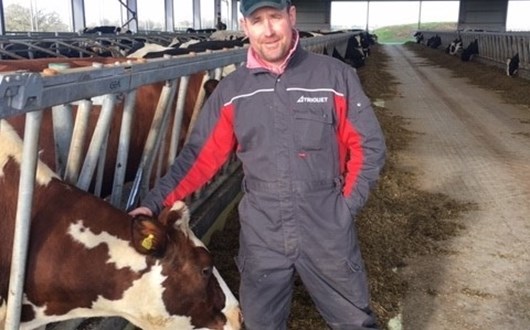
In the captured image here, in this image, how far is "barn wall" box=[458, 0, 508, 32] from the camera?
46875mm

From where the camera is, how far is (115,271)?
1.95m

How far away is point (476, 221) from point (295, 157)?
9.83 feet

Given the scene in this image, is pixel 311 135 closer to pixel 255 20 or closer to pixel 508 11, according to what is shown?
pixel 255 20

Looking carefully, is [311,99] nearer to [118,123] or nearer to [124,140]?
[124,140]

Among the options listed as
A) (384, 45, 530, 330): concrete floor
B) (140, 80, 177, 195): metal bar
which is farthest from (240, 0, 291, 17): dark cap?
(384, 45, 530, 330): concrete floor

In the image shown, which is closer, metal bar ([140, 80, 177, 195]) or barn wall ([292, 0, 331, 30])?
metal bar ([140, 80, 177, 195])

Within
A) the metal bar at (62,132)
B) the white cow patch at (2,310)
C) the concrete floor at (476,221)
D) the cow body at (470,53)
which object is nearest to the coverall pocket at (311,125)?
the metal bar at (62,132)

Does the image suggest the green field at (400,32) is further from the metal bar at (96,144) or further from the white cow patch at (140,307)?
the white cow patch at (140,307)

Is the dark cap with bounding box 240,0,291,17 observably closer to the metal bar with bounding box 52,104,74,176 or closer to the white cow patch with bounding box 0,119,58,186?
the metal bar with bounding box 52,104,74,176

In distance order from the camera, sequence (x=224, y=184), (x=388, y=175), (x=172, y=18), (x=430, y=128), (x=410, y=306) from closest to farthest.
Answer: (x=410, y=306) → (x=224, y=184) → (x=388, y=175) → (x=430, y=128) → (x=172, y=18)

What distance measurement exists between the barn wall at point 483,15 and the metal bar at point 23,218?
49.2 meters

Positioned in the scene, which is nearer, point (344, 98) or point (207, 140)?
point (344, 98)

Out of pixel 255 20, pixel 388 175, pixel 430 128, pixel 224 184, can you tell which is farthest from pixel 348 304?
pixel 430 128

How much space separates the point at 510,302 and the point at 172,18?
88.1 feet
